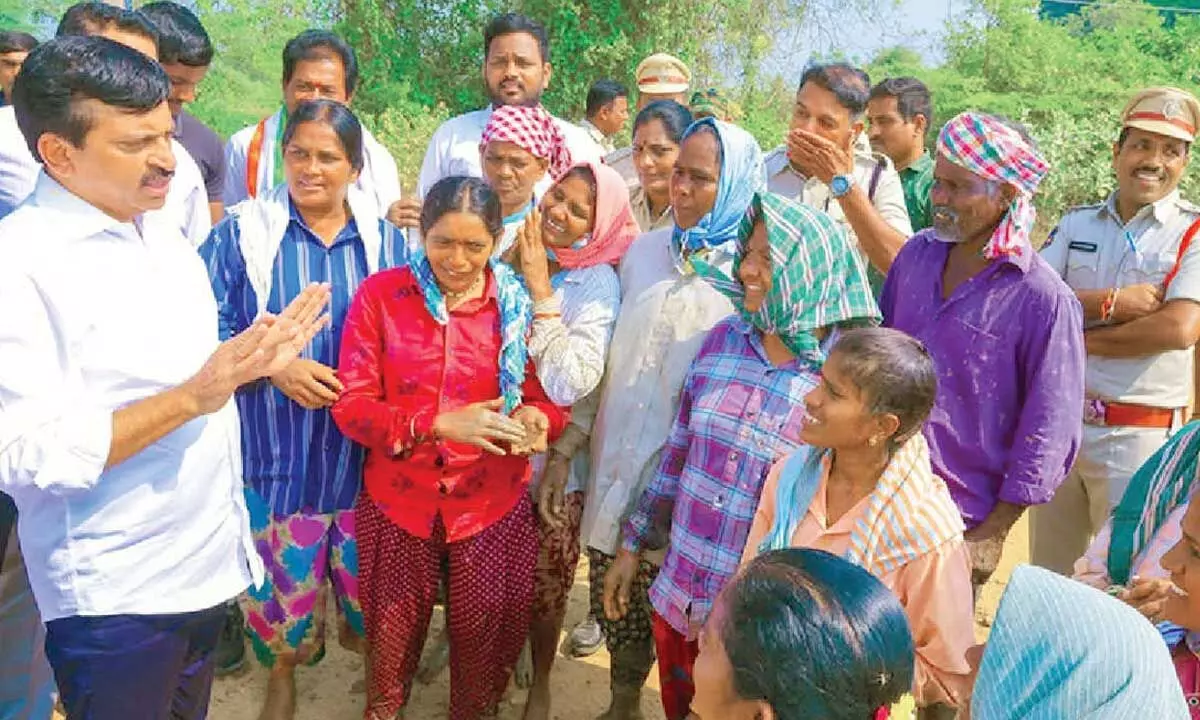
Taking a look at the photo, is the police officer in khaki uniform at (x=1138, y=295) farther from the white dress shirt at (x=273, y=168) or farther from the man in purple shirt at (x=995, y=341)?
the white dress shirt at (x=273, y=168)

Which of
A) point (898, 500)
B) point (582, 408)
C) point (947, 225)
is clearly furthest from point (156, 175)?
point (947, 225)

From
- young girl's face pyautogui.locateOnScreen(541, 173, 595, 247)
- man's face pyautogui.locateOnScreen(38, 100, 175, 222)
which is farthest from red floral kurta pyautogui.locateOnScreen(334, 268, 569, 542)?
man's face pyautogui.locateOnScreen(38, 100, 175, 222)

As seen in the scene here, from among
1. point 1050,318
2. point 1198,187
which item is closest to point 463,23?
point 1198,187

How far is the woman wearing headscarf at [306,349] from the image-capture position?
305 cm

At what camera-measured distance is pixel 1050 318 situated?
2.74 meters

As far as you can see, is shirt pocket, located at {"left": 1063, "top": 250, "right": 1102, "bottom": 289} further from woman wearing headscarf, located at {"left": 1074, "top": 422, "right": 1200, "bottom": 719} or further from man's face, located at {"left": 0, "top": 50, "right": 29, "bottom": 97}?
man's face, located at {"left": 0, "top": 50, "right": 29, "bottom": 97}

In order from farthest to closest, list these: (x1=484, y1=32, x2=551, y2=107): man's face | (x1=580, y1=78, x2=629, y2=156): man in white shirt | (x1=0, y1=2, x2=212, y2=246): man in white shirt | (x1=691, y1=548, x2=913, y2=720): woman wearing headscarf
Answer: (x1=580, y1=78, x2=629, y2=156): man in white shirt → (x1=484, y1=32, x2=551, y2=107): man's face → (x1=0, y1=2, x2=212, y2=246): man in white shirt → (x1=691, y1=548, x2=913, y2=720): woman wearing headscarf

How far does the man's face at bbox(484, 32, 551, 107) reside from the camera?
14.7ft

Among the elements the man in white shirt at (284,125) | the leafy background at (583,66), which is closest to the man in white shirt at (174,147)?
the man in white shirt at (284,125)

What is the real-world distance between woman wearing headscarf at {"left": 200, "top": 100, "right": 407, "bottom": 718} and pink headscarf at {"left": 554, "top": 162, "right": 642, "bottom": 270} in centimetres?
58

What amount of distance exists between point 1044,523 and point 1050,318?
1.72 meters

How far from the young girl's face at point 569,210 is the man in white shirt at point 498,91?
1001mm

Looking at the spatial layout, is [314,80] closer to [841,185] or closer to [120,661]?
[841,185]

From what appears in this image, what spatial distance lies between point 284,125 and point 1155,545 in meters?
3.27
